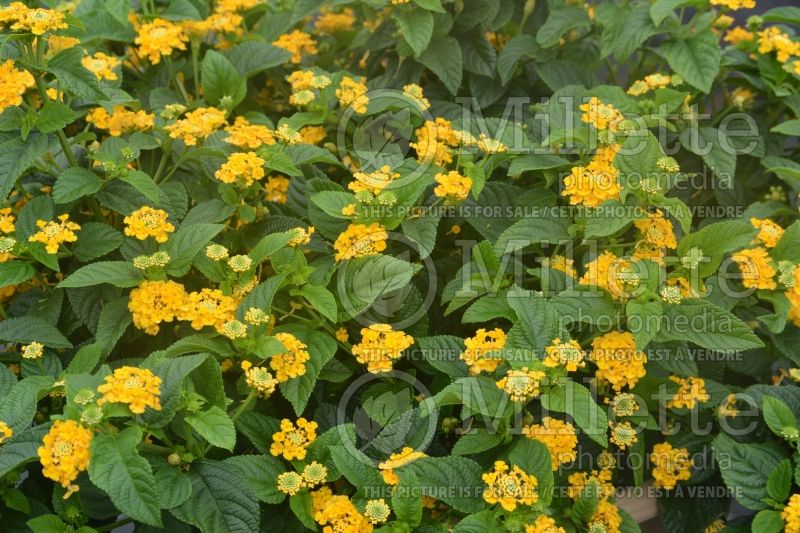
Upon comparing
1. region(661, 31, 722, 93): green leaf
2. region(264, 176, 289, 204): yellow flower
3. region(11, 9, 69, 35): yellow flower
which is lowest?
region(264, 176, 289, 204): yellow flower

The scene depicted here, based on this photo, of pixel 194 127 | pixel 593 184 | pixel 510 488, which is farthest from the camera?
pixel 194 127

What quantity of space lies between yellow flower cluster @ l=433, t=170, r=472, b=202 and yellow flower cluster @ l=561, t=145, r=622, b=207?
6.0 inches

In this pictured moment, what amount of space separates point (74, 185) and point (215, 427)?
1.63 ft

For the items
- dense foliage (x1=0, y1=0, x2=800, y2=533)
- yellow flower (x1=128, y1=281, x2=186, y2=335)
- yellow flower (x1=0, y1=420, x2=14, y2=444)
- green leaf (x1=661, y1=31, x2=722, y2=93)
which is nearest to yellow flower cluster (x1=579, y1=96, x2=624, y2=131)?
dense foliage (x1=0, y1=0, x2=800, y2=533)

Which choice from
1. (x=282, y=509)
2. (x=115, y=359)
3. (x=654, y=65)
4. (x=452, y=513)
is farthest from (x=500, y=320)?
(x=654, y=65)

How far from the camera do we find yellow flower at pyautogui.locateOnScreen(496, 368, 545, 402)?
1.05 metres

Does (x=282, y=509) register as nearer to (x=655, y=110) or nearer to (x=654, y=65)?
(x=655, y=110)

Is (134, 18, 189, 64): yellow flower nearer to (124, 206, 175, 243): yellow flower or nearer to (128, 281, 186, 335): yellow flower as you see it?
(124, 206, 175, 243): yellow flower

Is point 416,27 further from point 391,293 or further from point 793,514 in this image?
point 793,514

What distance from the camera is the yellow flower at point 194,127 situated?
1.34 m

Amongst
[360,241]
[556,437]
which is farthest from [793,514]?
[360,241]

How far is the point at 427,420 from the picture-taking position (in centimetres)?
116

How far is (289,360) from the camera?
1.13m

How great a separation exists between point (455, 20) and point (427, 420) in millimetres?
877
